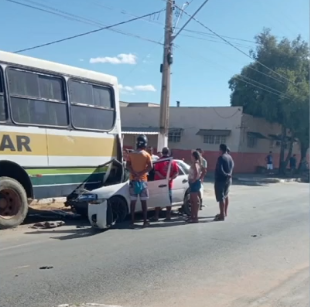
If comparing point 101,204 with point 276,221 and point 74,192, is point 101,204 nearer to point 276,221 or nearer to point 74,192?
point 74,192

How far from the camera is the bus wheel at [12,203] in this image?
9.09 m

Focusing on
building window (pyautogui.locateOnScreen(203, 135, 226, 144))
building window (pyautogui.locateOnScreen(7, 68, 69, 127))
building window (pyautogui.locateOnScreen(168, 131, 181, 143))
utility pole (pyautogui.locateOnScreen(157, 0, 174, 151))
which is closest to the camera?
building window (pyautogui.locateOnScreen(7, 68, 69, 127))

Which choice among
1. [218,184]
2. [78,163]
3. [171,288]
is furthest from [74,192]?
[171,288]

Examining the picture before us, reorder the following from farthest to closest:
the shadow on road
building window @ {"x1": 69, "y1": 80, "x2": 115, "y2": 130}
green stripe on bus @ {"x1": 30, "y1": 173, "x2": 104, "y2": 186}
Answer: building window @ {"x1": 69, "y1": 80, "x2": 115, "y2": 130}
green stripe on bus @ {"x1": 30, "y1": 173, "x2": 104, "y2": 186}
the shadow on road

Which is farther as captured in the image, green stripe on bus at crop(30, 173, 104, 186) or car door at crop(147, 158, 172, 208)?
car door at crop(147, 158, 172, 208)

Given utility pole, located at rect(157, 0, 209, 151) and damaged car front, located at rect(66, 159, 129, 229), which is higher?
utility pole, located at rect(157, 0, 209, 151)

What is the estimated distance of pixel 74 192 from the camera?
10.4m

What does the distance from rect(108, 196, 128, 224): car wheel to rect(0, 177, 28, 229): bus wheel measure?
175cm

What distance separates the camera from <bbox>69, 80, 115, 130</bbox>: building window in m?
10.4

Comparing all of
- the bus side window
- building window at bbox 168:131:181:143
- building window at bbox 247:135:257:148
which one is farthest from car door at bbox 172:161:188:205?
building window at bbox 168:131:181:143

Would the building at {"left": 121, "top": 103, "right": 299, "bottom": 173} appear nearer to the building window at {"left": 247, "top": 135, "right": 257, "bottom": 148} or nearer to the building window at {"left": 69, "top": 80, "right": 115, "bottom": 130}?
the building window at {"left": 247, "top": 135, "right": 257, "bottom": 148}

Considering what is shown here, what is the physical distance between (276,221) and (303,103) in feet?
71.5

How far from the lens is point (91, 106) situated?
428 inches

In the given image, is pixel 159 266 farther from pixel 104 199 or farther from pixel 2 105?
pixel 2 105
